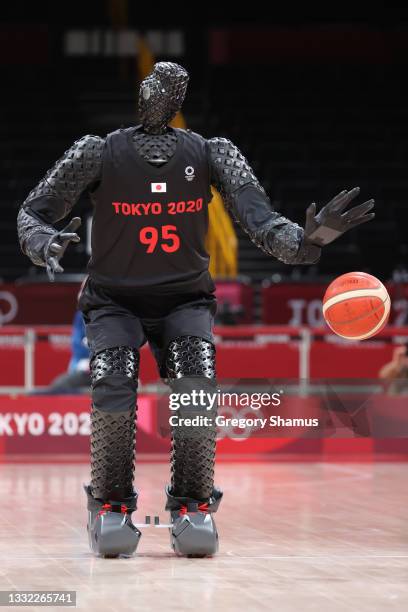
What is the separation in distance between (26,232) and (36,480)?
133 inches

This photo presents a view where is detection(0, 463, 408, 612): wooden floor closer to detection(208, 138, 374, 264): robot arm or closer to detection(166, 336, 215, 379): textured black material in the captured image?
detection(166, 336, 215, 379): textured black material

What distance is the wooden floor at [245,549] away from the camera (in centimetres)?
459

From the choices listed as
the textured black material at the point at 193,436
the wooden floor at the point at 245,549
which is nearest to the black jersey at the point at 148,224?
the textured black material at the point at 193,436

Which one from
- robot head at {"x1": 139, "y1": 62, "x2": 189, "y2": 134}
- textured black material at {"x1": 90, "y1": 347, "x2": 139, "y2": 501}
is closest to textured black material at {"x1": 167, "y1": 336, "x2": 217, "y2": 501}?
textured black material at {"x1": 90, "y1": 347, "x2": 139, "y2": 501}

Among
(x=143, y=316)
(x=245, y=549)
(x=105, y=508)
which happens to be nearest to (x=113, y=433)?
(x=105, y=508)

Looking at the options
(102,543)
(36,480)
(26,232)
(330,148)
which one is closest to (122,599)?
(102,543)

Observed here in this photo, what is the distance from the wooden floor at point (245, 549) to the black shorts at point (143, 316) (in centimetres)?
93

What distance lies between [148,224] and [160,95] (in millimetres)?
593

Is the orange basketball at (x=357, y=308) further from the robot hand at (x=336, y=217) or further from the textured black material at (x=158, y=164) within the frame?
the robot hand at (x=336, y=217)

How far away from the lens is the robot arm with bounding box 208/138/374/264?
5.04 metres

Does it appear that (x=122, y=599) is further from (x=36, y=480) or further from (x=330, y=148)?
(x=330, y=148)

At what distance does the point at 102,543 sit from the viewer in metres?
5.37

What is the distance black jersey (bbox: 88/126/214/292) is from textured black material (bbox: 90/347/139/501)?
1.18ft

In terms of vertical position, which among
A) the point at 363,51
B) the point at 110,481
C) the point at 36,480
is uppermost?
the point at 363,51
